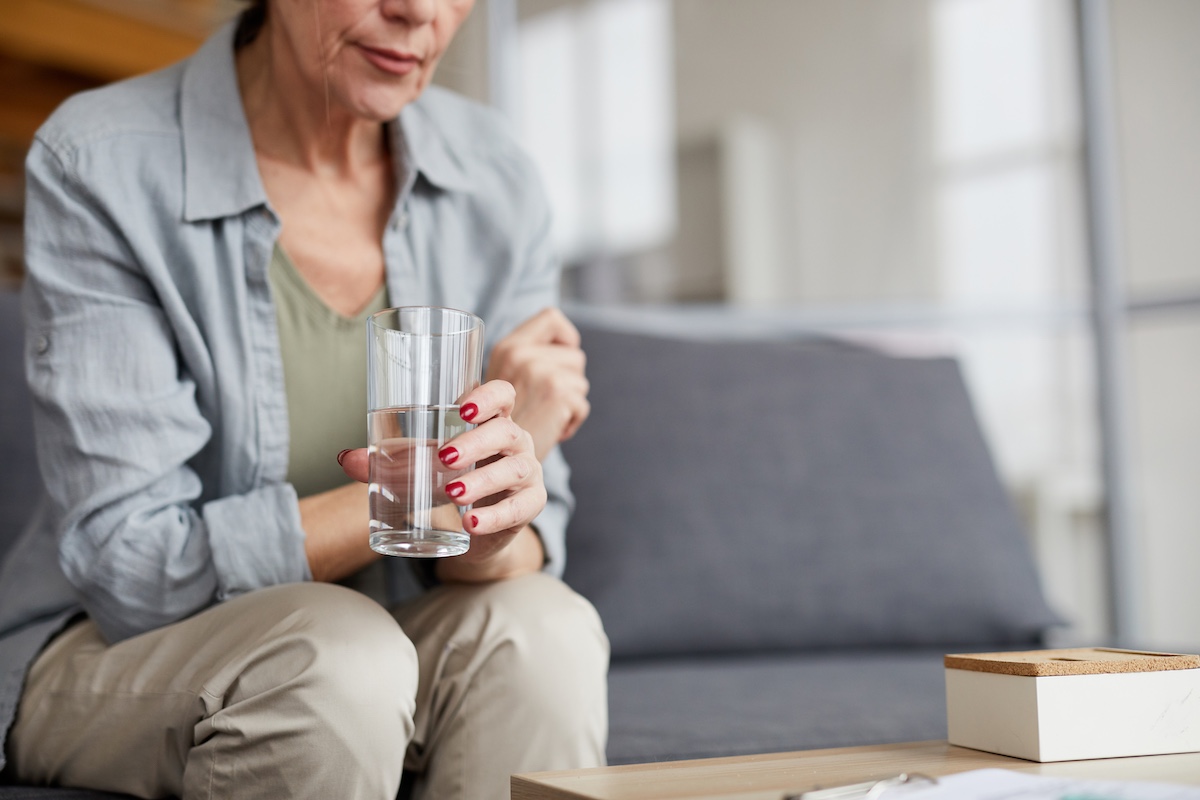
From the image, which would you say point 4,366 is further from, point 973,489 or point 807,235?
point 807,235

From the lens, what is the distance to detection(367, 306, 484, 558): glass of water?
706 millimetres

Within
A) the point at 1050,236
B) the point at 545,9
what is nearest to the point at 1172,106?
the point at 1050,236

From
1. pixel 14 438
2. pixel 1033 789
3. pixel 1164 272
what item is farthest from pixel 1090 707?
pixel 1164 272

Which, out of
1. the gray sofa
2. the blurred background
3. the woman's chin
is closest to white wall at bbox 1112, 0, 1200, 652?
the blurred background

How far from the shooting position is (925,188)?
8.20 ft

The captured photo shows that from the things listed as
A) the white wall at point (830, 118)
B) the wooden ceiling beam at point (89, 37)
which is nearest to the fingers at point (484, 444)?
the white wall at point (830, 118)

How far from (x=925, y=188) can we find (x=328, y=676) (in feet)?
6.73

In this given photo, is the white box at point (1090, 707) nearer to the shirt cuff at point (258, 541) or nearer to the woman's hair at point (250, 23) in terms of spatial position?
the shirt cuff at point (258, 541)

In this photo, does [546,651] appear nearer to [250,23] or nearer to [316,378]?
[316,378]

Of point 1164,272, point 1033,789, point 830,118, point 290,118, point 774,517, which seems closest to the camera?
point 1033,789

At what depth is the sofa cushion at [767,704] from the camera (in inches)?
41.7

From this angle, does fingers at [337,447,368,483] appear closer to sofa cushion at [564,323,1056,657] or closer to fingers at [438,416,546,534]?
fingers at [438,416,546,534]

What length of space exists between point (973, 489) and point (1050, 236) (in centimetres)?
105

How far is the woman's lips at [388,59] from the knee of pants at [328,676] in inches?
17.9
